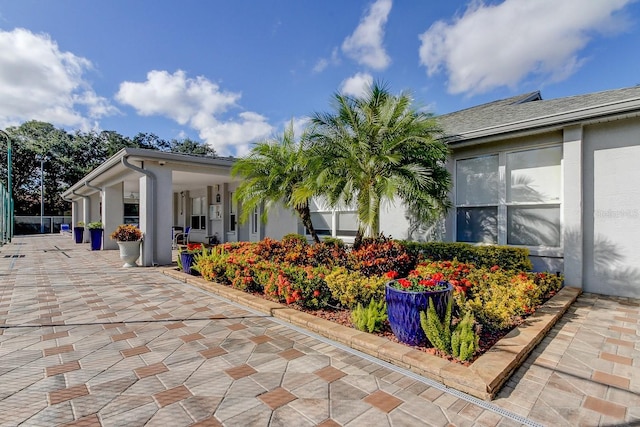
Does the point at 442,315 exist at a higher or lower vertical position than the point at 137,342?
higher

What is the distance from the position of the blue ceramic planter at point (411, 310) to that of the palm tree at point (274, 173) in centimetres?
391

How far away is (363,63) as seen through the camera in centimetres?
1121

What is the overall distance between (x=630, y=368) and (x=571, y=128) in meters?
4.27

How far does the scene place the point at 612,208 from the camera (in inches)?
211

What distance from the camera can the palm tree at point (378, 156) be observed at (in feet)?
18.0

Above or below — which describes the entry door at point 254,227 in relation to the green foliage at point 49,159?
below

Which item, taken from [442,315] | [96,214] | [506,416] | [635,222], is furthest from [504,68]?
[96,214]

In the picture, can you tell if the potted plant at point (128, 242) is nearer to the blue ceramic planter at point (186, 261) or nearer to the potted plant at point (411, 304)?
the blue ceramic planter at point (186, 261)

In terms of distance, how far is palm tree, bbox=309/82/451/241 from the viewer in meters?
5.47

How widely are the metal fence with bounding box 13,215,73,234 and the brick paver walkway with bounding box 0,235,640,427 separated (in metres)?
34.8

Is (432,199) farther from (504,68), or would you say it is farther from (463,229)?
(504,68)

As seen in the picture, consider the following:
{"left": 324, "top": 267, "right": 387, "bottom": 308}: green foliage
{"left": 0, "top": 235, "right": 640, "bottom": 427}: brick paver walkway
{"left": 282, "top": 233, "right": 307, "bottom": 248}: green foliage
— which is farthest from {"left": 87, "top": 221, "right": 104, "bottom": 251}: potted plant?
{"left": 324, "top": 267, "right": 387, "bottom": 308}: green foliage

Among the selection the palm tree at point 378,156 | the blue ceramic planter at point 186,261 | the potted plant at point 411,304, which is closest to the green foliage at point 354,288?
the potted plant at point 411,304

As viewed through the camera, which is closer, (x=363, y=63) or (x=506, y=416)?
(x=506, y=416)
